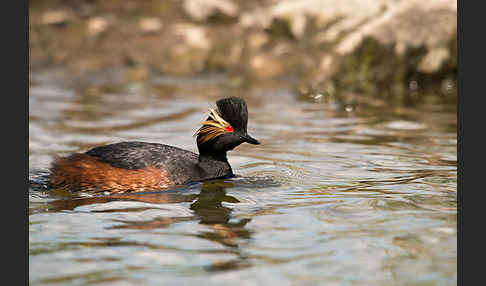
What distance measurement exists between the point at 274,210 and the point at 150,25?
39.3 ft

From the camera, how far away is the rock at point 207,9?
1861 cm

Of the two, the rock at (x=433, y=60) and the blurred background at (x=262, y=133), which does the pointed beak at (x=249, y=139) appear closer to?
the blurred background at (x=262, y=133)

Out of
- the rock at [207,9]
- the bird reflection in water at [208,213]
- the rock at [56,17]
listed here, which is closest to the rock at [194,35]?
the rock at [207,9]

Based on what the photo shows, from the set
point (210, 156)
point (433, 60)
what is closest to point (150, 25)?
point (433, 60)

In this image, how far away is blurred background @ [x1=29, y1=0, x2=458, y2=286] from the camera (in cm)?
602

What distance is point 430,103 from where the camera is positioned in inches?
558

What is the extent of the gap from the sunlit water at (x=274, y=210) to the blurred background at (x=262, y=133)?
0.07 ft

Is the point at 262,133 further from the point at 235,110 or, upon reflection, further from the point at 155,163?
the point at 155,163

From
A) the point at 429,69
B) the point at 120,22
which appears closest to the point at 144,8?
the point at 120,22

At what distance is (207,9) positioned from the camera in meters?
18.7

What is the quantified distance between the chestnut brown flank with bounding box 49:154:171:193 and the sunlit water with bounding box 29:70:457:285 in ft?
0.65

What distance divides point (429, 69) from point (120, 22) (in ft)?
24.8

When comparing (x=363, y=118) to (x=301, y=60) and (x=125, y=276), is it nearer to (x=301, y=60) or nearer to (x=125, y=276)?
(x=301, y=60)

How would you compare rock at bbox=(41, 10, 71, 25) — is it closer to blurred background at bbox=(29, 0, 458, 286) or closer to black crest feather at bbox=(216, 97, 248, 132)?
blurred background at bbox=(29, 0, 458, 286)
